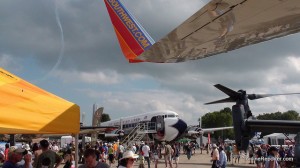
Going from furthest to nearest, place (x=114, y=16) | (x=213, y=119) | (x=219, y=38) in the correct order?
(x=213, y=119) → (x=114, y=16) → (x=219, y=38)

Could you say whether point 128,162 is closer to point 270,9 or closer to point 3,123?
point 3,123

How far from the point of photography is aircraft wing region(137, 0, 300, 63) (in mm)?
2627

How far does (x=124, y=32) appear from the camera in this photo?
38.4ft

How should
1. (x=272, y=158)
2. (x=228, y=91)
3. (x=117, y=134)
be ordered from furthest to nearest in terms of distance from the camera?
A: 1. (x=117, y=134)
2. (x=228, y=91)
3. (x=272, y=158)

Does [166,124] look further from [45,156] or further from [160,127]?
[45,156]

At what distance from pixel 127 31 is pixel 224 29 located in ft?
29.3

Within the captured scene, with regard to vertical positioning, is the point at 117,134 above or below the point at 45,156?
below

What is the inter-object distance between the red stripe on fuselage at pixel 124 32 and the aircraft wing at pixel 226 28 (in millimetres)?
6773

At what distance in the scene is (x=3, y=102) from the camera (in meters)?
4.66

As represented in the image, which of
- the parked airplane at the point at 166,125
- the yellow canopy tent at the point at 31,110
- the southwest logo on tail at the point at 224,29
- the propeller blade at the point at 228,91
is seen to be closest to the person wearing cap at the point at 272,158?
the propeller blade at the point at 228,91

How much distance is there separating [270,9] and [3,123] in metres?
3.51

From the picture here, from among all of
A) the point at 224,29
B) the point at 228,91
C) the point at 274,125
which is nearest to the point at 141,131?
the point at 228,91

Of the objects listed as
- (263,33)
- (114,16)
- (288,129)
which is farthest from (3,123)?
(288,129)

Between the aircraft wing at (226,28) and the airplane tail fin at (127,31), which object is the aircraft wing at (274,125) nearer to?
the airplane tail fin at (127,31)
